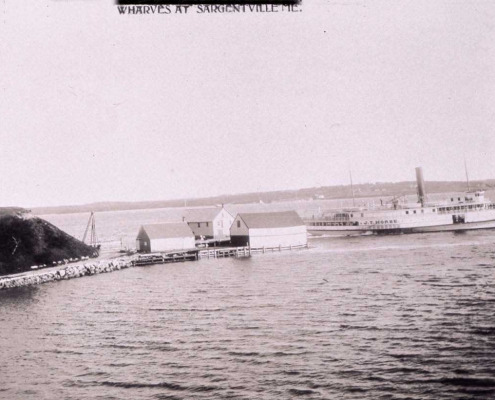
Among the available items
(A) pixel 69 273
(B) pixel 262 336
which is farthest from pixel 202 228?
(B) pixel 262 336

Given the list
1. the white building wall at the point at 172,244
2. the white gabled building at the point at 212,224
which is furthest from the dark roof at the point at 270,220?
the white building wall at the point at 172,244

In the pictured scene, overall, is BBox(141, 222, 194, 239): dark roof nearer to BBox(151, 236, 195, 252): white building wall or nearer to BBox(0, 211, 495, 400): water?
BBox(151, 236, 195, 252): white building wall

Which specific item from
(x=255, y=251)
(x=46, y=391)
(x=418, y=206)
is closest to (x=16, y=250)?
(x=255, y=251)

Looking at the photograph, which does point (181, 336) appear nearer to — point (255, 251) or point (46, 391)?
point (46, 391)

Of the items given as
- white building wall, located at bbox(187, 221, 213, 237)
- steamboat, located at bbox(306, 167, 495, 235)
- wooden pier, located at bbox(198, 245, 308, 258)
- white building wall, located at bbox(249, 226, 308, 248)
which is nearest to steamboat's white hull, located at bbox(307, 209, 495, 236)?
steamboat, located at bbox(306, 167, 495, 235)

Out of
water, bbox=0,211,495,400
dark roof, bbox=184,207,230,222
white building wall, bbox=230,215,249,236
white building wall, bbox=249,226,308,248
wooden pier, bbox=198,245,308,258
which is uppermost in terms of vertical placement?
dark roof, bbox=184,207,230,222

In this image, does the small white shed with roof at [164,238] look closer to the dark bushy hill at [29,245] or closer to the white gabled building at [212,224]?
the white gabled building at [212,224]

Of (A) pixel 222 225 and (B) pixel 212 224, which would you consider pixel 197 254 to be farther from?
(A) pixel 222 225
